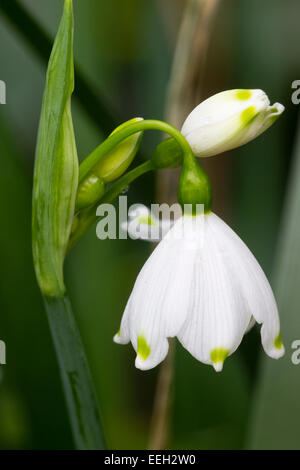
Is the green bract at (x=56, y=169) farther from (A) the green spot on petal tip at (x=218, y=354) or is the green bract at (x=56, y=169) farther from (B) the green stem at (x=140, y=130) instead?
(A) the green spot on petal tip at (x=218, y=354)

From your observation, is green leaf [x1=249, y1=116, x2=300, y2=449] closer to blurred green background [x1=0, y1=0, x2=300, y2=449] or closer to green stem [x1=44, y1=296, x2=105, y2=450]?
blurred green background [x1=0, y1=0, x2=300, y2=449]

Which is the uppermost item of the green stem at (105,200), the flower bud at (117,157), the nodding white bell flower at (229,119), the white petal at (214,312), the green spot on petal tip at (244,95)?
the green spot on petal tip at (244,95)

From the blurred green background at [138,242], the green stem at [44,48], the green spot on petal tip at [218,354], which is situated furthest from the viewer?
the blurred green background at [138,242]

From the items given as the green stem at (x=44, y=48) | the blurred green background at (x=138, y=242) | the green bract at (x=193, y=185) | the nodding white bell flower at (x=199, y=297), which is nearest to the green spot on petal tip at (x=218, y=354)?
the nodding white bell flower at (x=199, y=297)

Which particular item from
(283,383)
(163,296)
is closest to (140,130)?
(163,296)

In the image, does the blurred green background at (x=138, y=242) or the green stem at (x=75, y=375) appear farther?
the blurred green background at (x=138, y=242)

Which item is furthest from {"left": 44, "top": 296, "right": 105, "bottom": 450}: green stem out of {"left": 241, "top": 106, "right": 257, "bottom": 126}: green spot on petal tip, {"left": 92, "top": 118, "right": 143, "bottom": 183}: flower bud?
{"left": 241, "top": 106, "right": 257, "bottom": 126}: green spot on petal tip

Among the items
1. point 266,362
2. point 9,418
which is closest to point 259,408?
point 266,362
